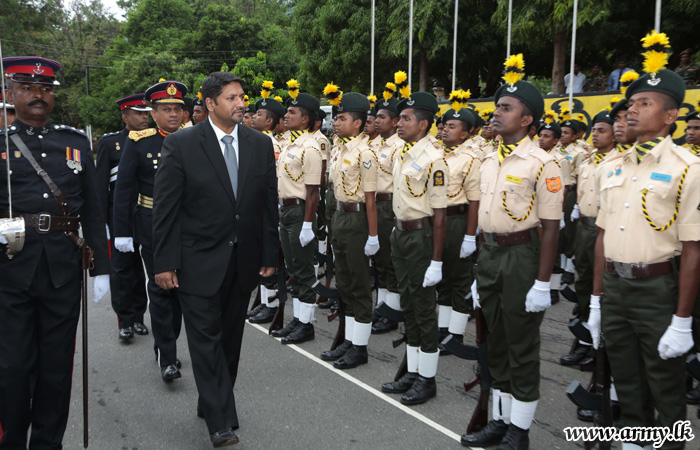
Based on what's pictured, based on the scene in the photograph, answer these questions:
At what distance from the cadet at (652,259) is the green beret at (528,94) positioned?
622 millimetres

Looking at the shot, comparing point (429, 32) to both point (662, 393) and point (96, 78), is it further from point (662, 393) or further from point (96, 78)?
point (96, 78)

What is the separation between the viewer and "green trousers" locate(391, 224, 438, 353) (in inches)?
178

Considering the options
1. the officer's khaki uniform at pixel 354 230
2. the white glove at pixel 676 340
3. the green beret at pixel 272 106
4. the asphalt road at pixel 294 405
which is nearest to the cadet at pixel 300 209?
the asphalt road at pixel 294 405

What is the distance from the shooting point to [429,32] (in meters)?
17.6

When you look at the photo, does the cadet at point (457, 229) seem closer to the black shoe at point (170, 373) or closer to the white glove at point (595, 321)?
the white glove at point (595, 321)

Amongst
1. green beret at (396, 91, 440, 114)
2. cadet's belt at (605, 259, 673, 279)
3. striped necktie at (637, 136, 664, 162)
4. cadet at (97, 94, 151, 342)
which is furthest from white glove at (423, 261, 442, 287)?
cadet at (97, 94, 151, 342)

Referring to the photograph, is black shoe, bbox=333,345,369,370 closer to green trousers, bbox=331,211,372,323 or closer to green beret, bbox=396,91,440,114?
green trousers, bbox=331,211,372,323

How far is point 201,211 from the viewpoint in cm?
364

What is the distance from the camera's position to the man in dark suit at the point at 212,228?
11.7ft

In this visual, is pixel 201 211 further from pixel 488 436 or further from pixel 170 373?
pixel 488 436

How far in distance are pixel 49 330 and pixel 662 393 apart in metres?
3.52

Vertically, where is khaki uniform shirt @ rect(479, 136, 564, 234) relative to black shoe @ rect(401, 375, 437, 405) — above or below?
above

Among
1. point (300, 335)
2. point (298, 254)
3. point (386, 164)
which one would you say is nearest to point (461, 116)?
point (386, 164)

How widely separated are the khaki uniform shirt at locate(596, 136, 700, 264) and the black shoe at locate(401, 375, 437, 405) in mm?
1901
